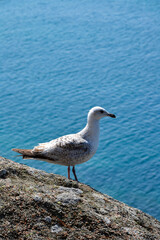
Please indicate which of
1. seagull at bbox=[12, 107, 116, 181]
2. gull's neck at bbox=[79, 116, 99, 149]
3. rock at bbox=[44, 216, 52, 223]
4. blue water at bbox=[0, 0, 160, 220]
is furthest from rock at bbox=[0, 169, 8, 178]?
blue water at bbox=[0, 0, 160, 220]

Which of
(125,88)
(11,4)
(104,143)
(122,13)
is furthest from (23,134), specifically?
(11,4)

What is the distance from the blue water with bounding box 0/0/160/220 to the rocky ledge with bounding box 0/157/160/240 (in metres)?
2.95

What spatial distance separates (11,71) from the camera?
14.5 m

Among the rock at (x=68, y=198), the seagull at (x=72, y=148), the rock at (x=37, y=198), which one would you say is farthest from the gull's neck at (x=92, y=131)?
the rock at (x=37, y=198)

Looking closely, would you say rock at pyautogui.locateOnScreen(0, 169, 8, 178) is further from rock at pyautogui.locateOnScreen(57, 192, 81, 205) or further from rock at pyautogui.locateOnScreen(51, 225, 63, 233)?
rock at pyautogui.locateOnScreen(51, 225, 63, 233)

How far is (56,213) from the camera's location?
3680 millimetres

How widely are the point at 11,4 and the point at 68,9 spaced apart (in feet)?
10.9

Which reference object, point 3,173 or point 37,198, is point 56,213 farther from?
point 3,173

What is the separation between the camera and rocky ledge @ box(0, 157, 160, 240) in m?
3.49

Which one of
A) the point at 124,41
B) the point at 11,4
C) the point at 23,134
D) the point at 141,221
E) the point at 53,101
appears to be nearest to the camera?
the point at 141,221

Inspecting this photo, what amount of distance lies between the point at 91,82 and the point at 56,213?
10159mm

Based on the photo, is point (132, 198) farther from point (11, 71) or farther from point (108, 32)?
point (108, 32)

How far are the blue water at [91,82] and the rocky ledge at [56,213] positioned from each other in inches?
116

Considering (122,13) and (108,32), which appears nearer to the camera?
(108,32)
